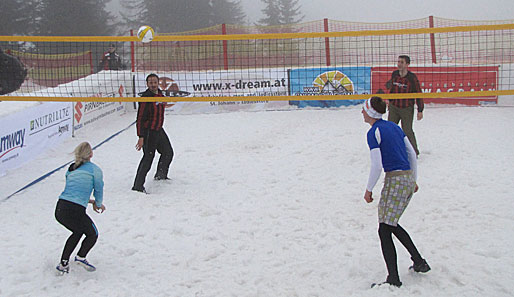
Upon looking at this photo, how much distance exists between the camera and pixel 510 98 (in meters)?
14.0

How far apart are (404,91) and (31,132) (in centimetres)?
695

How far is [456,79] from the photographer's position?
44.8 ft

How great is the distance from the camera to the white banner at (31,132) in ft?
28.3

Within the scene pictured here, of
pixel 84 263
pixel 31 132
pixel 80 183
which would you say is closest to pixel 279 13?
pixel 31 132

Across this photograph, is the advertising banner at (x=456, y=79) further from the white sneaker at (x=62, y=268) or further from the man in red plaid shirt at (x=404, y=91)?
the white sneaker at (x=62, y=268)

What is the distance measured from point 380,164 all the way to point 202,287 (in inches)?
79.9

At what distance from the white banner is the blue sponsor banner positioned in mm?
6164

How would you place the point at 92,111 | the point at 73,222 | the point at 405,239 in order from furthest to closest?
the point at 92,111 < the point at 73,222 < the point at 405,239

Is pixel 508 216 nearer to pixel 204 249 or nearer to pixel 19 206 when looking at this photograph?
pixel 204 249

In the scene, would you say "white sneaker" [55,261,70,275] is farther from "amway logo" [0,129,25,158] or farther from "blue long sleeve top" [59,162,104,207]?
"amway logo" [0,129,25,158]

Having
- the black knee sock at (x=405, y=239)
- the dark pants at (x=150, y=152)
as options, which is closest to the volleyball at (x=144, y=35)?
the dark pants at (x=150, y=152)

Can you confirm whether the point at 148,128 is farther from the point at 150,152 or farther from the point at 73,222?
the point at 73,222

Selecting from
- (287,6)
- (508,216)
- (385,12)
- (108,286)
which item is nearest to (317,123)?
(508,216)

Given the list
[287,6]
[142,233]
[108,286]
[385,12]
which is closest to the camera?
[108,286]
